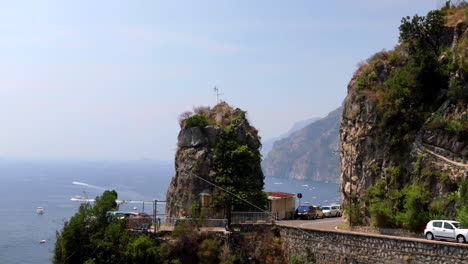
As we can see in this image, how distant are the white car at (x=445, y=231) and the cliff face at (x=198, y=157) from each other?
15.9 metres

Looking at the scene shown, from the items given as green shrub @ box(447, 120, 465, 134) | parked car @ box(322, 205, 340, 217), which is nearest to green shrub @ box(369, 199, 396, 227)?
green shrub @ box(447, 120, 465, 134)

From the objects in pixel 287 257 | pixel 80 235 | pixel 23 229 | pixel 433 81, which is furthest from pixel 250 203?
pixel 23 229

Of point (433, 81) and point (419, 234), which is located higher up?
point (433, 81)

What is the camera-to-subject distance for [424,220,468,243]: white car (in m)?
25.8

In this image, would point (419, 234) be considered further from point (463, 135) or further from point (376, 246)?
point (463, 135)

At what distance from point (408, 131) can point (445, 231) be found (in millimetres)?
8698

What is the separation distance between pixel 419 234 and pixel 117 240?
1824 cm

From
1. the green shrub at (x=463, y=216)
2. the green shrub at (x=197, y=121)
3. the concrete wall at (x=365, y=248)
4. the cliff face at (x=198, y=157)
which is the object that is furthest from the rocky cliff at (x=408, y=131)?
the green shrub at (x=197, y=121)

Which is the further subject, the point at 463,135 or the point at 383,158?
the point at 383,158

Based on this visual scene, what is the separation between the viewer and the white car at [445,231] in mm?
25788

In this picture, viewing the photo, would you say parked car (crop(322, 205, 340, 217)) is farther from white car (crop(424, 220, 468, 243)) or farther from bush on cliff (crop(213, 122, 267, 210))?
white car (crop(424, 220, 468, 243))

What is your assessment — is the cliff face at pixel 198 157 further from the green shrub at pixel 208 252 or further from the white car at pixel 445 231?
the white car at pixel 445 231

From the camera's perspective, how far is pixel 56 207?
358 ft

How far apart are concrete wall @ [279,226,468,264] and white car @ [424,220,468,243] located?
2.01m
